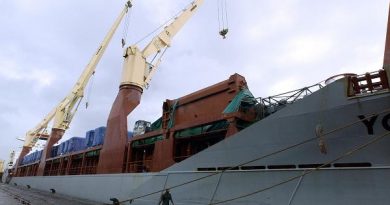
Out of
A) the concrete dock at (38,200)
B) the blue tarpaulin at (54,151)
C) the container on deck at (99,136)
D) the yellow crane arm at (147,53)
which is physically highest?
the yellow crane arm at (147,53)

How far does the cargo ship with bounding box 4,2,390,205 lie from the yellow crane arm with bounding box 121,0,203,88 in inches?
196

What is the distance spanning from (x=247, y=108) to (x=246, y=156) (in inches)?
111

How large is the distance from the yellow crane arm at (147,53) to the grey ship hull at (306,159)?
1149cm

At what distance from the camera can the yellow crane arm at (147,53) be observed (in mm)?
24453

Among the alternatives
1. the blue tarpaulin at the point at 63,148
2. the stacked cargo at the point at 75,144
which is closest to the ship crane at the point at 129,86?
the stacked cargo at the point at 75,144

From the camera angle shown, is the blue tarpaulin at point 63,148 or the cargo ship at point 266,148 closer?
the cargo ship at point 266,148

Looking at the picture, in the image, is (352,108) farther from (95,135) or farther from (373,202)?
(95,135)

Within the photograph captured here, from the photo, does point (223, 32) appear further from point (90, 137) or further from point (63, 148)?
point (63, 148)

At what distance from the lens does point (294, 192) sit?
10.6 meters

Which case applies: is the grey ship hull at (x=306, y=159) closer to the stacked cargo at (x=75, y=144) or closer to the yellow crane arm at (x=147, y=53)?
the yellow crane arm at (x=147, y=53)

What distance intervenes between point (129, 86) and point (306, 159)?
52.5 feet

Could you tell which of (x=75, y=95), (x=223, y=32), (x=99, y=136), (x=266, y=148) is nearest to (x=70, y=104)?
(x=75, y=95)

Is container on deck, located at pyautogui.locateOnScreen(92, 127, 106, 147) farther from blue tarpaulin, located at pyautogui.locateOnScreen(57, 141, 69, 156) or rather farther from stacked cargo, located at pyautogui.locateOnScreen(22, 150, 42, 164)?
stacked cargo, located at pyautogui.locateOnScreen(22, 150, 42, 164)

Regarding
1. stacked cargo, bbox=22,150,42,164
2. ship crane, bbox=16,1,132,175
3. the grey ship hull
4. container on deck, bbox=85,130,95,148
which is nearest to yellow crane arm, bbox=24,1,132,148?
ship crane, bbox=16,1,132,175
